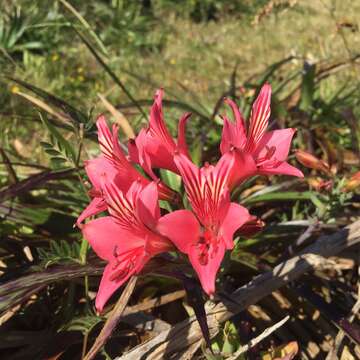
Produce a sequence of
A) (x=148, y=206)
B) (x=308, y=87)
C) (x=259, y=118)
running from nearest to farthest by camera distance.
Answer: (x=148, y=206), (x=259, y=118), (x=308, y=87)

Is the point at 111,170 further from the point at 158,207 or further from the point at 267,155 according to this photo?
the point at 267,155

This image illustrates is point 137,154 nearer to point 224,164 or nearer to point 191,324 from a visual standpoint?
point 224,164

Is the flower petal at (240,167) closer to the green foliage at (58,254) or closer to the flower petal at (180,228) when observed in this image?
the flower petal at (180,228)

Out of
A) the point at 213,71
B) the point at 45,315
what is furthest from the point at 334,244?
the point at 213,71

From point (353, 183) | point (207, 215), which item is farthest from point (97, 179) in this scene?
point (353, 183)

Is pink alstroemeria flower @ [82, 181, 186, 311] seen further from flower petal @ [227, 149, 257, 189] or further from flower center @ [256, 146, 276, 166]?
flower center @ [256, 146, 276, 166]

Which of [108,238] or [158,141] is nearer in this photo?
[108,238]

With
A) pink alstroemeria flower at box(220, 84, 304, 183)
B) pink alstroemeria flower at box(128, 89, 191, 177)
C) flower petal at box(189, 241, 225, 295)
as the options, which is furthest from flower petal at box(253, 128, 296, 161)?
flower petal at box(189, 241, 225, 295)
